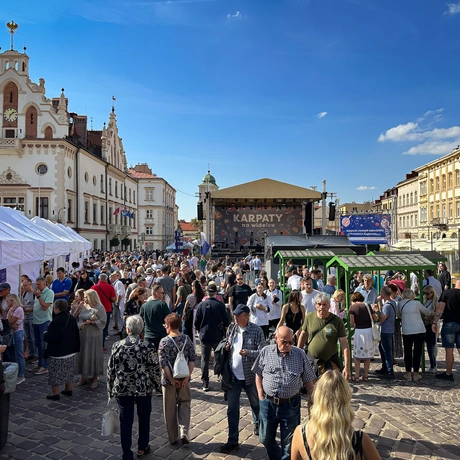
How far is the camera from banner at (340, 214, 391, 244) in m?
30.6

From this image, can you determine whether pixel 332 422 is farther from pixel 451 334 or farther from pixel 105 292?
pixel 105 292

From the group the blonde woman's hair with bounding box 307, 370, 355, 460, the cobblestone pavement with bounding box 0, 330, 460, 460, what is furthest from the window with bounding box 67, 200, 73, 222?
the blonde woman's hair with bounding box 307, 370, 355, 460

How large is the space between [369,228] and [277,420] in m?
28.7

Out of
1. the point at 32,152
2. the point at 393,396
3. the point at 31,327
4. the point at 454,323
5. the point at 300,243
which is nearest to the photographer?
the point at 393,396

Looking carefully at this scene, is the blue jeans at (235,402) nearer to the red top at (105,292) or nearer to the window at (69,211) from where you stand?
the red top at (105,292)

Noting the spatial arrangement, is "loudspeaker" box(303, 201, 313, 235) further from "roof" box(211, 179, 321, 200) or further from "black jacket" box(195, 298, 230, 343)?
"black jacket" box(195, 298, 230, 343)

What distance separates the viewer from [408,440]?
16.4 feet

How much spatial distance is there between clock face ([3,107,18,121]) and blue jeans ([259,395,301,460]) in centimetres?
3836

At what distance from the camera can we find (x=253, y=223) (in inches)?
1486

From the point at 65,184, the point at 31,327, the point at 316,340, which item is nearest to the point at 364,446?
the point at 316,340

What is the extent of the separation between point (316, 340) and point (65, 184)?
33.9 metres

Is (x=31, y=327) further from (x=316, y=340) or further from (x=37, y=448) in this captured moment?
(x=316, y=340)

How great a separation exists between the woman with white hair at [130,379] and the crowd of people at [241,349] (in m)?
0.01

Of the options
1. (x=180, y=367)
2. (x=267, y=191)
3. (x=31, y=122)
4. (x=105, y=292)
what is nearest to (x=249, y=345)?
(x=180, y=367)
